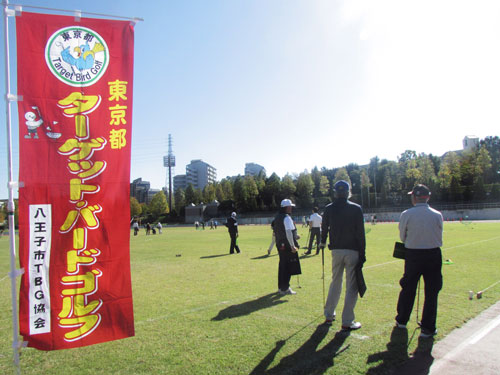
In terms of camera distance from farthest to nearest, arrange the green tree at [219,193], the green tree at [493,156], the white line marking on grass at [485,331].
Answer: the green tree at [219,193], the green tree at [493,156], the white line marking on grass at [485,331]

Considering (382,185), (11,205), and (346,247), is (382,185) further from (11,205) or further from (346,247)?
(11,205)

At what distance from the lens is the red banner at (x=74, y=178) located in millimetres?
3623

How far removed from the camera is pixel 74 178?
377cm

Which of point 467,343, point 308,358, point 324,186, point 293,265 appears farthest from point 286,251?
point 324,186

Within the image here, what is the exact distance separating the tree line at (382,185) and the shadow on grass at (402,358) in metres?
74.6

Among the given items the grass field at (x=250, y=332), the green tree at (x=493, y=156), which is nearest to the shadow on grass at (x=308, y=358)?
the grass field at (x=250, y=332)

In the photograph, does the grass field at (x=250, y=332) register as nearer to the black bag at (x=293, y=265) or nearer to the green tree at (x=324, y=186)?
the black bag at (x=293, y=265)

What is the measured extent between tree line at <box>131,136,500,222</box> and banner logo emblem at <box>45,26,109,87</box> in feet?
247

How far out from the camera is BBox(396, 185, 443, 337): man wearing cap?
4.96 m

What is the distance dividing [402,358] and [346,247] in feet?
5.36

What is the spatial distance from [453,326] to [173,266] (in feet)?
31.4

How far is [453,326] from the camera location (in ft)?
17.1

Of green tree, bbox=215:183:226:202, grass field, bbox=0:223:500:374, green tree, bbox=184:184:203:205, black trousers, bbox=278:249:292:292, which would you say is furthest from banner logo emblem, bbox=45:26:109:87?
green tree, bbox=184:184:203:205

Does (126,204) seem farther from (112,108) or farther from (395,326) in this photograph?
(395,326)
